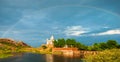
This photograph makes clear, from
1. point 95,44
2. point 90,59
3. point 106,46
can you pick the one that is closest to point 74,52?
point 95,44

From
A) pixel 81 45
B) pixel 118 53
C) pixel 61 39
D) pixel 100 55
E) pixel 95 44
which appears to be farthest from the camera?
pixel 61 39

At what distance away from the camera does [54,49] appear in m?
184

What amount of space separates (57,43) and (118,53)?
15936 cm

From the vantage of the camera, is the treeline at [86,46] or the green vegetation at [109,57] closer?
the green vegetation at [109,57]

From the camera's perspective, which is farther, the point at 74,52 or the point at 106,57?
the point at 74,52

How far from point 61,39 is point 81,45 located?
2474 centimetres

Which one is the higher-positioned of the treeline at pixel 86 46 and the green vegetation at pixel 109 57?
the treeline at pixel 86 46

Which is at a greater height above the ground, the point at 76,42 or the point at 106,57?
the point at 76,42

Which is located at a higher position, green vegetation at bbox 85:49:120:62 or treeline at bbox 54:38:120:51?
treeline at bbox 54:38:120:51

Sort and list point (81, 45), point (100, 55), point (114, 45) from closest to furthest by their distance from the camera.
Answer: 1. point (100, 55)
2. point (114, 45)
3. point (81, 45)

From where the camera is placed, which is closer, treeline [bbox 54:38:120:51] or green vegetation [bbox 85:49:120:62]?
green vegetation [bbox 85:49:120:62]

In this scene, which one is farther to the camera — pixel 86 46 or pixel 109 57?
pixel 86 46

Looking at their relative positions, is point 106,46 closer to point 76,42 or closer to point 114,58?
point 76,42

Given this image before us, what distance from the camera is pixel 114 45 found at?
137 metres
